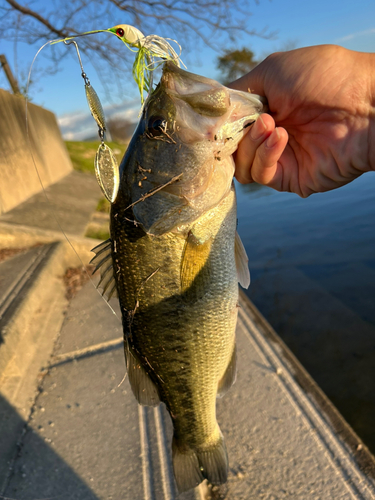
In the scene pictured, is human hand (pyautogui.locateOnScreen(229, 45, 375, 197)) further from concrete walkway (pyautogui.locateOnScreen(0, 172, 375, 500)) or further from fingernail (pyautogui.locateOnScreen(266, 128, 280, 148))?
concrete walkway (pyautogui.locateOnScreen(0, 172, 375, 500))

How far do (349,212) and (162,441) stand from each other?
7373 mm

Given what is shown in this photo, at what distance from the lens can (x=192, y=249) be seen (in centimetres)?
157

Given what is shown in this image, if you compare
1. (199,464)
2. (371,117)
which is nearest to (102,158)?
(371,117)

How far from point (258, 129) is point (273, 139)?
0.33 feet

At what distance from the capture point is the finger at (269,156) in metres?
1.60

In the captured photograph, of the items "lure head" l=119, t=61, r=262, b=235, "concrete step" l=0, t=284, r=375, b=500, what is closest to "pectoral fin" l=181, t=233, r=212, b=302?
"lure head" l=119, t=61, r=262, b=235

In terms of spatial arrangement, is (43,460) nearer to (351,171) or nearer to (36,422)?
(36,422)

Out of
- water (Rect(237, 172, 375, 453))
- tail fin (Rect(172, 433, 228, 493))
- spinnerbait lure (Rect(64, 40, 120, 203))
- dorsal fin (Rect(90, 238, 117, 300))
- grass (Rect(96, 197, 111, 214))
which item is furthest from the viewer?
grass (Rect(96, 197, 111, 214))

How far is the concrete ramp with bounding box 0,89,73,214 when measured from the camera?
592 cm

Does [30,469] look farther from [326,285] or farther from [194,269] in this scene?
[326,285]

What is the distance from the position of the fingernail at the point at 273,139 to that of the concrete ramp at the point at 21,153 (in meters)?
3.58

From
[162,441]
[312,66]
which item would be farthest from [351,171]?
[162,441]

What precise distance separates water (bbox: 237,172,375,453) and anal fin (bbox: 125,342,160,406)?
2213 millimetres

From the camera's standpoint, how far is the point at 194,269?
1.58m
